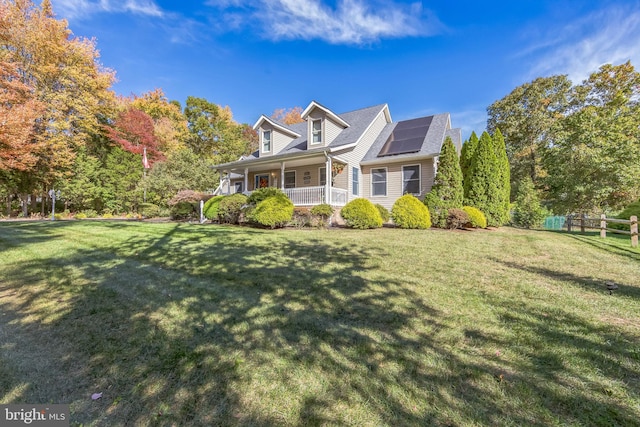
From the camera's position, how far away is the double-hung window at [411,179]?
13695 mm

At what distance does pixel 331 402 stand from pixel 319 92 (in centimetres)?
2914

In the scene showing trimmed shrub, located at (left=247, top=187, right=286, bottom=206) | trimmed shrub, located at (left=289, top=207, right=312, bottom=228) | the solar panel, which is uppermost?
the solar panel

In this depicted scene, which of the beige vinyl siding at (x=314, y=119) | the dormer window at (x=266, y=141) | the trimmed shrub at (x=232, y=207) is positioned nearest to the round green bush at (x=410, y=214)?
the beige vinyl siding at (x=314, y=119)

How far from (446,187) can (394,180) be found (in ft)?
10.6

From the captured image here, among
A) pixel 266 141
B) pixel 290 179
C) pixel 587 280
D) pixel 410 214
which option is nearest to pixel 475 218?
pixel 410 214

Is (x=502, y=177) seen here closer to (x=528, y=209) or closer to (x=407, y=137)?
(x=407, y=137)

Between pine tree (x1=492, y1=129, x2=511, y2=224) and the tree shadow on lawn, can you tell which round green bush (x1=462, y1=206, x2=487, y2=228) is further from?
the tree shadow on lawn

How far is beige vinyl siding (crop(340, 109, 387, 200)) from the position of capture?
14391 millimetres

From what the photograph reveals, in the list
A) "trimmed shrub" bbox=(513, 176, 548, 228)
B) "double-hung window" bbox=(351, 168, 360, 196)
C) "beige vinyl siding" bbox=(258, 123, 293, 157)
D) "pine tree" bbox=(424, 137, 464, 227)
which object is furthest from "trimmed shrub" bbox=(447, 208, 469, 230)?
"trimmed shrub" bbox=(513, 176, 548, 228)

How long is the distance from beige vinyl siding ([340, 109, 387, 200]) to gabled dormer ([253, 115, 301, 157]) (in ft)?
14.5

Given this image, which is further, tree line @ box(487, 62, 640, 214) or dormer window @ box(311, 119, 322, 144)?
dormer window @ box(311, 119, 322, 144)

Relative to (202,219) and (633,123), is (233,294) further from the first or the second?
(633,123)

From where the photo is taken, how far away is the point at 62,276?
14.6ft

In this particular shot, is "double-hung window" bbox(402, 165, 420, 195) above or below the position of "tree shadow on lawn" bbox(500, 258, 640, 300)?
above
